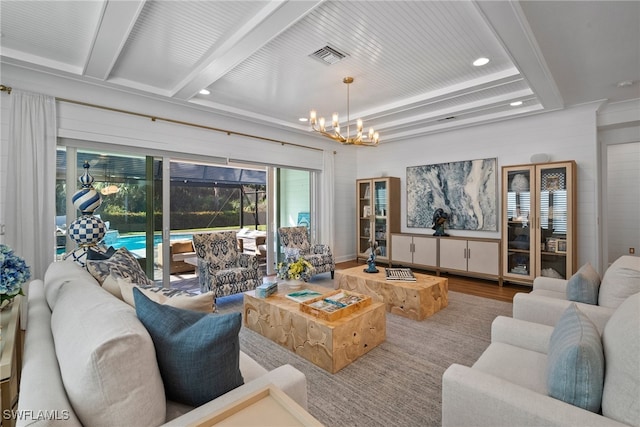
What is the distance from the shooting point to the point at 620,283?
1.85 metres

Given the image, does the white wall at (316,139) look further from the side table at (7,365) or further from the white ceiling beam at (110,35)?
the side table at (7,365)

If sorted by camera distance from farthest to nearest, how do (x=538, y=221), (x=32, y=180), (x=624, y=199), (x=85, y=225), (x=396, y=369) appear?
(x=624, y=199) → (x=538, y=221) → (x=32, y=180) → (x=85, y=225) → (x=396, y=369)

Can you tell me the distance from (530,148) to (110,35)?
18.0 feet

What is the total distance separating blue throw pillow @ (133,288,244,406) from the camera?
101cm

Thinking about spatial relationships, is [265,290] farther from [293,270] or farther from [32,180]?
[32,180]

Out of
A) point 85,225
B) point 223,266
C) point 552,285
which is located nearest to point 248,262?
point 223,266

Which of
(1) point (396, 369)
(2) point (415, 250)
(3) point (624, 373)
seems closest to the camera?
(3) point (624, 373)

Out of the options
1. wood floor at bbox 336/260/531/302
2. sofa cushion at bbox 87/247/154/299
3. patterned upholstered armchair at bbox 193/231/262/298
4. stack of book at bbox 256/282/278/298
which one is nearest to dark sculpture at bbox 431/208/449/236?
wood floor at bbox 336/260/531/302

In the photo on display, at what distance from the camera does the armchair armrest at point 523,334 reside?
1694mm

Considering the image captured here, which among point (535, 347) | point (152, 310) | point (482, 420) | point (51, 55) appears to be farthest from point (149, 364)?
point (51, 55)

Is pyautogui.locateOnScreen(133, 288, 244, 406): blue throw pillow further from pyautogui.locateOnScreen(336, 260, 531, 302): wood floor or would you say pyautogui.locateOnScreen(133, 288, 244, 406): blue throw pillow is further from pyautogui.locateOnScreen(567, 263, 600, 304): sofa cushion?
pyautogui.locateOnScreen(336, 260, 531, 302): wood floor

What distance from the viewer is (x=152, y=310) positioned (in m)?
1.10

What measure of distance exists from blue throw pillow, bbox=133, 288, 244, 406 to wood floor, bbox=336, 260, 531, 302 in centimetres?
399

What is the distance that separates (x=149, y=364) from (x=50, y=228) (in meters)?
3.26
